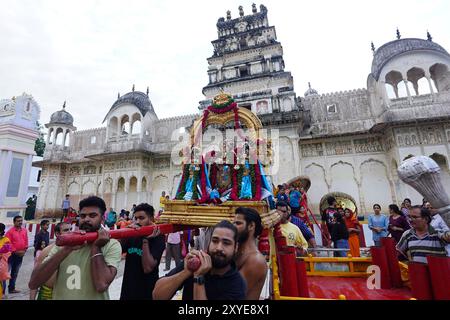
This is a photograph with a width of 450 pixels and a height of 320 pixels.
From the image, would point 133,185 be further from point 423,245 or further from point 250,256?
point 423,245

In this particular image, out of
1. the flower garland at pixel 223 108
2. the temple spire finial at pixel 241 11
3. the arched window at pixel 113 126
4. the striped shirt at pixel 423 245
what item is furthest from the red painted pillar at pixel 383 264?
the temple spire finial at pixel 241 11

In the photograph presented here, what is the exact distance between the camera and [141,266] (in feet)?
8.56

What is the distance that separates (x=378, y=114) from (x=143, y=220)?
15.3 metres

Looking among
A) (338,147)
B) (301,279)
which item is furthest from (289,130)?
(301,279)

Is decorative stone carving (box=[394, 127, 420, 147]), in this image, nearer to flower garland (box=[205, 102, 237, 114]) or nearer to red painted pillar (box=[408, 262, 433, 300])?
flower garland (box=[205, 102, 237, 114])

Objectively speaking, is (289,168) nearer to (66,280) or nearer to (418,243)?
(418,243)

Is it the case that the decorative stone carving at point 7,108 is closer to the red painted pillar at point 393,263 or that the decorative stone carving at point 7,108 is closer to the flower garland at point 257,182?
the flower garland at point 257,182

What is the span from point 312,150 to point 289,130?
7.84ft

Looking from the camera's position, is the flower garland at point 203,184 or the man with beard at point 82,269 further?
the flower garland at point 203,184

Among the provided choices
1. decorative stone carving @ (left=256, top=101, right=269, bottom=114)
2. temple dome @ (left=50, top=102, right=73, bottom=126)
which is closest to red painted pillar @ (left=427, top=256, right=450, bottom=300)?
decorative stone carving @ (left=256, top=101, right=269, bottom=114)

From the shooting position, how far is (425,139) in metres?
11.9

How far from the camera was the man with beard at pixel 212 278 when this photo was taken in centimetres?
148

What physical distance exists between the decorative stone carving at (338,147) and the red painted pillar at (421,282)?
12.7 metres

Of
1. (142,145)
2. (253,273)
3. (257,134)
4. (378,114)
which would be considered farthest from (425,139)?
(142,145)
